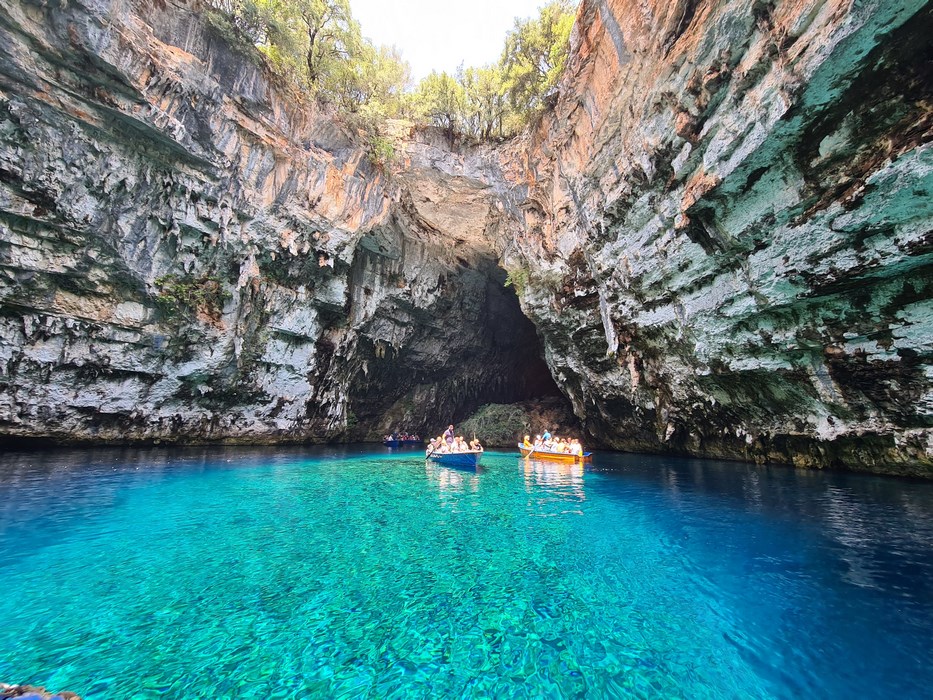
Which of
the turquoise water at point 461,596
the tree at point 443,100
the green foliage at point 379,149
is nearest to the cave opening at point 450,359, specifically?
the tree at point 443,100

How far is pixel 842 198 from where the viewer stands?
8867 mm

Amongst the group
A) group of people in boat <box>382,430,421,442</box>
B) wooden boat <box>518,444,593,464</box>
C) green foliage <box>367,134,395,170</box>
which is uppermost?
green foliage <box>367,134,395,170</box>

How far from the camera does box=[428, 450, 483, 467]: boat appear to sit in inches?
621

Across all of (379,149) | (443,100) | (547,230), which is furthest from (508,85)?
(547,230)

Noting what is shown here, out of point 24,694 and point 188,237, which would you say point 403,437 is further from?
point 24,694

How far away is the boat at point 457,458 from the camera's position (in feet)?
51.8

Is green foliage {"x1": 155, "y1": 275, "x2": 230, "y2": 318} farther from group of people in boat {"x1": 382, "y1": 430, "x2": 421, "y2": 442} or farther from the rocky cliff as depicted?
group of people in boat {"x1": 382, "y1": 430, "x2": 421, "y2": 442}

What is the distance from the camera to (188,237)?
17047 millimetres

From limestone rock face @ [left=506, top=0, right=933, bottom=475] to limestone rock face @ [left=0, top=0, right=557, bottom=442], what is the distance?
27.2 feet

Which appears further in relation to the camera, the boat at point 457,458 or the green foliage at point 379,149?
the green foliage at point 379,149

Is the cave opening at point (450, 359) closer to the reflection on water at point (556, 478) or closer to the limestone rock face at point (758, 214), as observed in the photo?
the limestone rock face at point (758, 214)

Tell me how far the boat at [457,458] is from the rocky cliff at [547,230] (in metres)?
8.37

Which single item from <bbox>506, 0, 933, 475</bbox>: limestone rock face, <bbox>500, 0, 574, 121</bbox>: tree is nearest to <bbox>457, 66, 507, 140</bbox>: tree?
<bbox>500, 0, 574, 121</bbox>: tree

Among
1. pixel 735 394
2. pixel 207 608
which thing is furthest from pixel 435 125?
pixel 207 608
